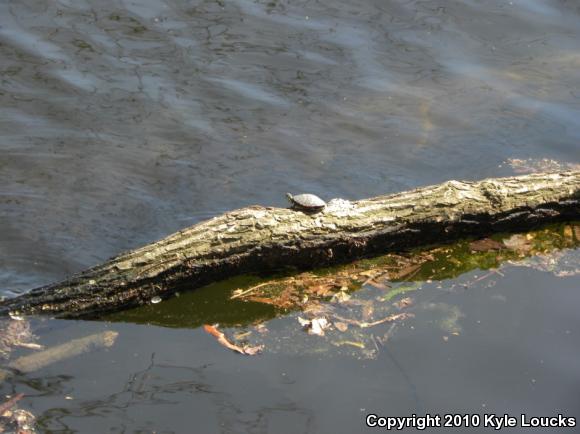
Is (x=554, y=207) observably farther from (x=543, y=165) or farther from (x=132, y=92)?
(x=132, y=92)

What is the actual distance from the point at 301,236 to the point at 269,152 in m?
2.14

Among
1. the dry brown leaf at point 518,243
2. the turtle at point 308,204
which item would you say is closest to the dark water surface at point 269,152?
the dry brown leaf at point 518,243

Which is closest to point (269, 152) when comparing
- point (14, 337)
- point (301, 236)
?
point (301, 236)

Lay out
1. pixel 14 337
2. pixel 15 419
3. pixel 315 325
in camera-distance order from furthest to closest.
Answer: pixel 315 325
pixel 14 337
pixel 15 419

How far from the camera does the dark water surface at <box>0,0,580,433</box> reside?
4.66 m

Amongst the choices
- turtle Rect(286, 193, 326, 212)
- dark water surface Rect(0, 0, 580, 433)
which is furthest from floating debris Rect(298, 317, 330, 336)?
turtle Rect(286, 193, 326, 212)

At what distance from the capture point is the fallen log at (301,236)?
16.4 ft

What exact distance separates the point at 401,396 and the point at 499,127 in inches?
156

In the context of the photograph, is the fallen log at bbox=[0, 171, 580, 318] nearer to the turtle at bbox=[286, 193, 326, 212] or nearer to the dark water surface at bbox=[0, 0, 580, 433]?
the turtle at bbox=[286, 193, 326, 212]

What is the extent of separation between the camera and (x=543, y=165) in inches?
287

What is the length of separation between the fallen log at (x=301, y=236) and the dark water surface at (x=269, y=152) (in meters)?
0.26

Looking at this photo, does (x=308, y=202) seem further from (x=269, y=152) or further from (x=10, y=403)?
(x=10, y=403)

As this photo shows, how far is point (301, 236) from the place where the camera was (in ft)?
17.4

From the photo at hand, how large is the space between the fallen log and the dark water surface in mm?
258
